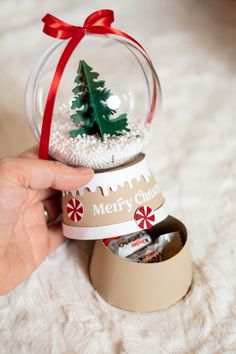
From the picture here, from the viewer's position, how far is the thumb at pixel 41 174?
73 cm

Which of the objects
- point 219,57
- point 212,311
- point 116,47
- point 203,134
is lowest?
point 212,311

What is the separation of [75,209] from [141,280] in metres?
0.15

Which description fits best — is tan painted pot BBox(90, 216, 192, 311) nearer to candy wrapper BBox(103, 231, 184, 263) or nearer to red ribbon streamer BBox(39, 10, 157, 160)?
candy wrapper BBox(103, 231, 184, 263)

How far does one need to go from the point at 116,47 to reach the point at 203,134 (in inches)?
12.8

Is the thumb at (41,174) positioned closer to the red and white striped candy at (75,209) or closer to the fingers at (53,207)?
the red and white striped candy at (75,209)

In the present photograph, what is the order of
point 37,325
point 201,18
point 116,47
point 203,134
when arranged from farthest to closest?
1. point 201,18
2. point 203,134
3. point 116,47
4. point 37,325

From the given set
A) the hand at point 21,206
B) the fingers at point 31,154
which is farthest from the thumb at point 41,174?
the fingers at point 31,154

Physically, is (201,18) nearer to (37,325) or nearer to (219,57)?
(219,57)

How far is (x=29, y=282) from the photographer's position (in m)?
0.80

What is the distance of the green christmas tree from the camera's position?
75 cm

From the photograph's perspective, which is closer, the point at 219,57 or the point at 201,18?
the point at 219,57

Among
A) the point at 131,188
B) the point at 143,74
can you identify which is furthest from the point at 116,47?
the point at 131,188

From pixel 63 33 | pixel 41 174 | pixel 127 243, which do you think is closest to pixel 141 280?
pixel 127 243

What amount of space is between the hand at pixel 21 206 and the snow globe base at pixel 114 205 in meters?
0.03
